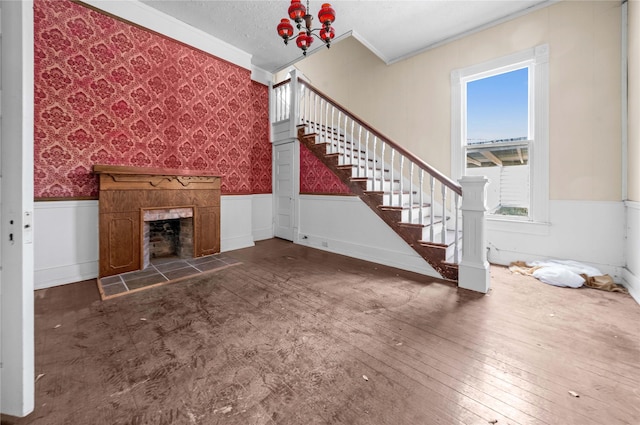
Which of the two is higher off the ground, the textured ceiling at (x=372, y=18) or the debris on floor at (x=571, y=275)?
the textured ceiling at (x=372, y=18)

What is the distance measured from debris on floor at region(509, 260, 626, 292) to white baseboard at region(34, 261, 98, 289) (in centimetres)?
536

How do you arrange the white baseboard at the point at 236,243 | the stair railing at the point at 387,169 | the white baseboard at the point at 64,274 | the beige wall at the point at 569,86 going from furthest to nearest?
1. the white baseboard at the point at 236,243
2. the stair railing at the point at 387,169
3. the beige wall at the point at 569,86
4. the white baseboard at the point at 64,274

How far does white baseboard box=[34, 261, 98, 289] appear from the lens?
2730 millimetres

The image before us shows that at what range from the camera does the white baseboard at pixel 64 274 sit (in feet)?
8.96

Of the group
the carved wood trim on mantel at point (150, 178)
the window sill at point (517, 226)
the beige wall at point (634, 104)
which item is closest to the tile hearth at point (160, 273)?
the carved wood trim on mantel at point (150, 178)

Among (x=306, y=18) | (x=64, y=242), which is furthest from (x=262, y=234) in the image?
(x=306, y=18)

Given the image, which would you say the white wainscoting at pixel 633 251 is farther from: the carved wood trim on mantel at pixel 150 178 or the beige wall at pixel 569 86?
the carved wood trim on mantel at pixel 150 178

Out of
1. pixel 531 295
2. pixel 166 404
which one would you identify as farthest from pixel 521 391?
pixel 166 404

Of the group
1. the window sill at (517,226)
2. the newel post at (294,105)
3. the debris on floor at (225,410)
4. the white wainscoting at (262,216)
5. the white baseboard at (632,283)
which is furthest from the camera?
the white wainscoting at (262,216)

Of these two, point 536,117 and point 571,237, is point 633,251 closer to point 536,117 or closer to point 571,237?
point 571,237

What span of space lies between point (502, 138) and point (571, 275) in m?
1.99

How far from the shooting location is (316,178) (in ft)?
14.9

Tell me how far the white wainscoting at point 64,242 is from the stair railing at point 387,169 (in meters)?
3.39

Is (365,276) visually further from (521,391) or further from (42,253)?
(42,253)
